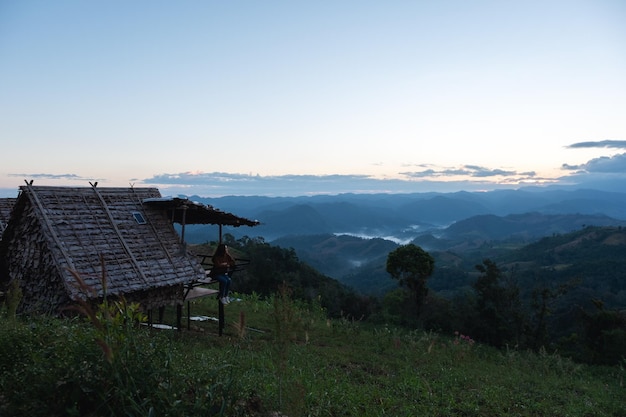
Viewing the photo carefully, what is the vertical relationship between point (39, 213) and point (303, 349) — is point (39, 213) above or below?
above

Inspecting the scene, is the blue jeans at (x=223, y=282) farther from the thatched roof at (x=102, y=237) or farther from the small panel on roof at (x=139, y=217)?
the small panel on roof at (x=139, y=217)

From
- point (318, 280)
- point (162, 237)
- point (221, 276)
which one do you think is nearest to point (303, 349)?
point (221, 276)

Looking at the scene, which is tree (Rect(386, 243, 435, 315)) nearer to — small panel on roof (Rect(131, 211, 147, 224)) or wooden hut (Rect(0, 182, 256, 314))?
wooden hut (Rect(0, 182, 256, 314))

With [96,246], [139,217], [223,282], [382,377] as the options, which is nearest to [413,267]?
[223,282]

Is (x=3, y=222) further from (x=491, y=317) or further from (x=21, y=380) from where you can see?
(x=491, y=317)

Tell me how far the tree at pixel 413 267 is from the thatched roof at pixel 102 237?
18.3 metres

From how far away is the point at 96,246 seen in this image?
29.1 ft

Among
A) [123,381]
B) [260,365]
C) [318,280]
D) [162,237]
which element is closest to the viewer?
[123,381]

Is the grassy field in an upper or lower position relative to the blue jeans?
lower

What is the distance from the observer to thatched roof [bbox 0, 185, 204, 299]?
8.34 m

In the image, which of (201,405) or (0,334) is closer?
(201,405)

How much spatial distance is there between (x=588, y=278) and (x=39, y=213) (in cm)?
8625

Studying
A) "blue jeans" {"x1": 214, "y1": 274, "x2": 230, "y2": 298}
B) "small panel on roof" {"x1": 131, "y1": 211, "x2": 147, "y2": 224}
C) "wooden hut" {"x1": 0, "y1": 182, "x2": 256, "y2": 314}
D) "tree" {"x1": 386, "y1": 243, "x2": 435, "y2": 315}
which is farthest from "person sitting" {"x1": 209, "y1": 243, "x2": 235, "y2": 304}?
"tree" {"x1": 386, "y1": 243, "x2": 435, "y2": 315}

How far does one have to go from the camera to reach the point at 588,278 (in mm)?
72562
